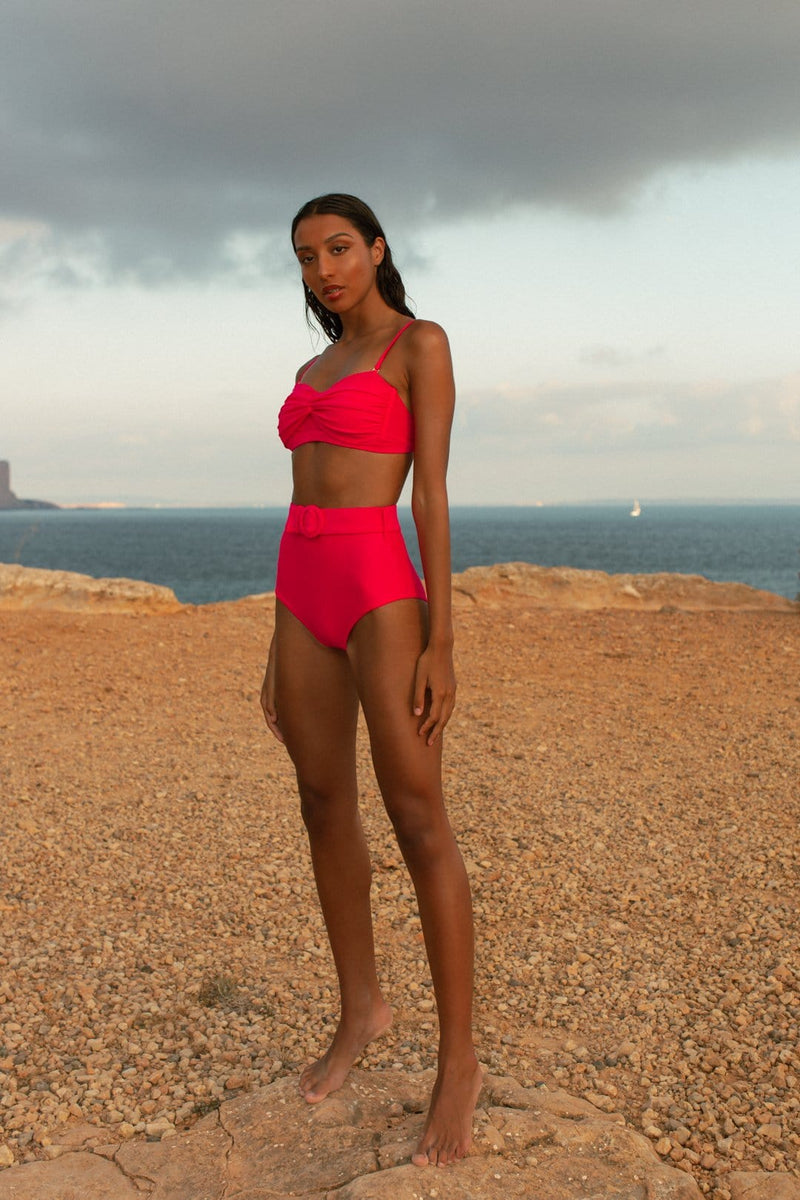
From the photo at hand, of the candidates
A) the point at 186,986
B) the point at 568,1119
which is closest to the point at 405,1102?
the point at 568,1119

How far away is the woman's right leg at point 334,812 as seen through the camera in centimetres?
276

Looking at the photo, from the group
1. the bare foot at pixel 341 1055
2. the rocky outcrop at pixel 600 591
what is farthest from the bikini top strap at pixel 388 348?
the rocky outcrop at pixel 600 591

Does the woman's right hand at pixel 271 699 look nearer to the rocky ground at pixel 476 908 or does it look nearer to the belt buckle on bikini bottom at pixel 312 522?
the belt buckle on bikini bottom at pixel 312 522

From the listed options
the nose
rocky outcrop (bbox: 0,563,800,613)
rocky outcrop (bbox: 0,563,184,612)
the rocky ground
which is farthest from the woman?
rocky outcrop (bbox: 0,563,184,612)

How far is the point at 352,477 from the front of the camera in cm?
262

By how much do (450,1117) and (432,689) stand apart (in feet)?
3.56

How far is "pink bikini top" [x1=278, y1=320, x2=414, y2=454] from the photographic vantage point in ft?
8.53

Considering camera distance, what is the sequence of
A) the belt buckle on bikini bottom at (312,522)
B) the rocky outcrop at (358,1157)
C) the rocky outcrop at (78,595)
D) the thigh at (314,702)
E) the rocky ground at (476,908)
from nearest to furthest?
the rocky outcrop at (358,1157) → the belt buckle on bikini bottom at (312,522) → the thigh at (314,702) → the rocky ground at (476,908) → the rocky outcrop at (78,595)

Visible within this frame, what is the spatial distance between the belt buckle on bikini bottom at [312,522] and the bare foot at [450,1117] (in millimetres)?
1451

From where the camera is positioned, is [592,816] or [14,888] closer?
[14,888]

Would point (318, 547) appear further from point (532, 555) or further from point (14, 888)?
point (532, 555)

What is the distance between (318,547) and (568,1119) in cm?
166

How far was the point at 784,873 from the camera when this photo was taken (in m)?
4.66

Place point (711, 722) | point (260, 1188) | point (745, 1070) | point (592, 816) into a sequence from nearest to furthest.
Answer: point (260, 1188) → point (745, 1070) → point (592, 816) → point (711, 722)
